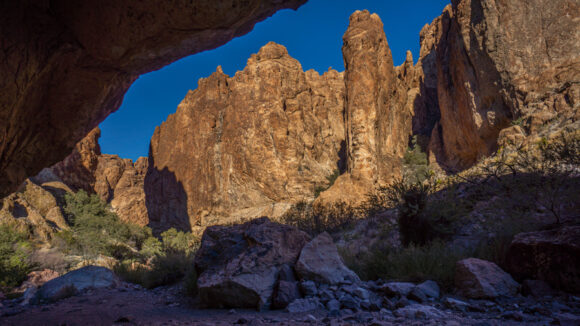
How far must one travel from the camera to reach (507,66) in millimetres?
15156

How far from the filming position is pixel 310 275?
3627mm

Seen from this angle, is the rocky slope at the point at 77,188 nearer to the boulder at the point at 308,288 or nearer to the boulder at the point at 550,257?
the boulder at the point at 308,288

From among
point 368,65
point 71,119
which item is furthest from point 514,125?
point 71,119

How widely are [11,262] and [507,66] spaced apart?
71.8ft

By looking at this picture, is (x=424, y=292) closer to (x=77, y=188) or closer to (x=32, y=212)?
(x=32, y=212)

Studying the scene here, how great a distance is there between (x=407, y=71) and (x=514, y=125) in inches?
923

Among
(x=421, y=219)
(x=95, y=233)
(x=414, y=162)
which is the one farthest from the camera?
(x=414, y=162)

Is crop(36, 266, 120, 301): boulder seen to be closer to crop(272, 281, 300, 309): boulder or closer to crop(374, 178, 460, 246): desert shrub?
crop(272, 281, 300, 309): boulder

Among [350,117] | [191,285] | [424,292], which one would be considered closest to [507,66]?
[350,117]

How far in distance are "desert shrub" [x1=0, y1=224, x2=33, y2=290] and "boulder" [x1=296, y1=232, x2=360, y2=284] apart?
749cm

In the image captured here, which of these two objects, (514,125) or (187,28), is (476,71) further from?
(187,28)

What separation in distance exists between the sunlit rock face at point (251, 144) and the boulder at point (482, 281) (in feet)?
81.5

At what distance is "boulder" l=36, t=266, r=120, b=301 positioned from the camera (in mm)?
5148

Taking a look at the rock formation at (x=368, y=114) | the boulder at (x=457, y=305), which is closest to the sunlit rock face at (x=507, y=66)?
the rock formation at (x=368, y=114)
